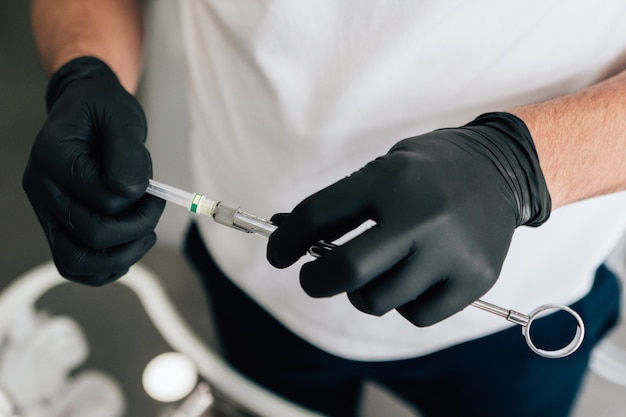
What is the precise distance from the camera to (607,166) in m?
0.56

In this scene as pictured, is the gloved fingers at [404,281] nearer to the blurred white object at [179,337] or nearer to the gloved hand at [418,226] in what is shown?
the gloved hand at [418,226]

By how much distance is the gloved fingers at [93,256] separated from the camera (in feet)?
2.07

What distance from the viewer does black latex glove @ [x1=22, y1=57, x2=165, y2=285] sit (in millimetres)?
580

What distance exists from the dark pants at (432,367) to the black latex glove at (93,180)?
291mm

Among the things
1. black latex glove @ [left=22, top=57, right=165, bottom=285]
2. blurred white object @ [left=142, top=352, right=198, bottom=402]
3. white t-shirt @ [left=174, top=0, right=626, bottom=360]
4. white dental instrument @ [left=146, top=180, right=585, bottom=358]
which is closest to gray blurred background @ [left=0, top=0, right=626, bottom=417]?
blurred white object @ [left=142, top=352, right=198, bottom=402]

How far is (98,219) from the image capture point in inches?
23.4

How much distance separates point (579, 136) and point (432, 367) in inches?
17.2

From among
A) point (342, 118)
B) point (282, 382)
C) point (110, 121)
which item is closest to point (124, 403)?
point (282, 382)

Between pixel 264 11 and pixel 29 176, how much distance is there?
0.35 metres

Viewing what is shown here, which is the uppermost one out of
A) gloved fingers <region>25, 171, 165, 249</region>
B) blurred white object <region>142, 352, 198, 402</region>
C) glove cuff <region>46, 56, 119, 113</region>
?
glove cuff <region>46, 56, 119, 113</region>

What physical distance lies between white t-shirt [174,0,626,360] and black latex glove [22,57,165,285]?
0.15m

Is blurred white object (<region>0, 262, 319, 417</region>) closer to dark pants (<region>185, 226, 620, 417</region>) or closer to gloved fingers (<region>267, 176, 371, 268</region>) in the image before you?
dark pants (<region>185, 226, 620, 417</region>)

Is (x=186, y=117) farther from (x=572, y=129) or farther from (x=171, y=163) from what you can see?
(x=572, y=129)

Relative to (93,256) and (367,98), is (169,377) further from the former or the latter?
(367,98)
